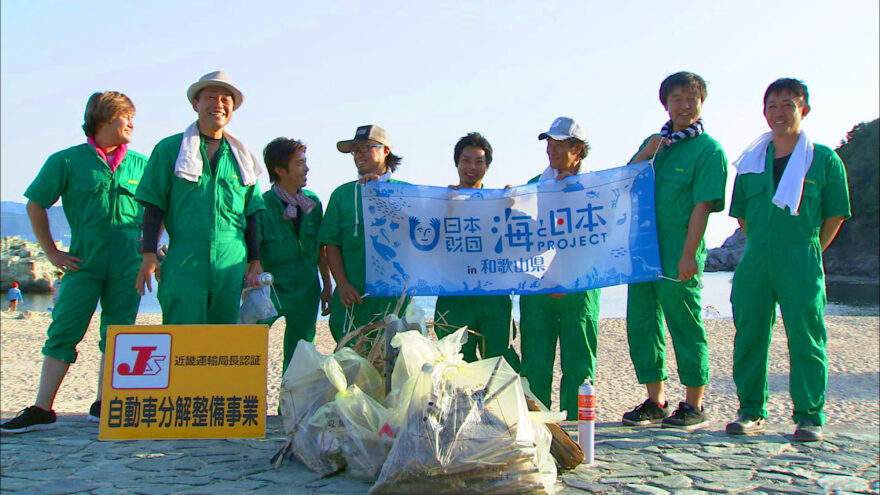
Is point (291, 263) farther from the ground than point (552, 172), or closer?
closer

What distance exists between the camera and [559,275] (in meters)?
5.52

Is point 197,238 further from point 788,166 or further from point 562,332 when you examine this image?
point 788,166

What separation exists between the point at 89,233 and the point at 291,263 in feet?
4.52

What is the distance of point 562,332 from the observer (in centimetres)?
541

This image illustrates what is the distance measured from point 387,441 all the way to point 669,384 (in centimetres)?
1008

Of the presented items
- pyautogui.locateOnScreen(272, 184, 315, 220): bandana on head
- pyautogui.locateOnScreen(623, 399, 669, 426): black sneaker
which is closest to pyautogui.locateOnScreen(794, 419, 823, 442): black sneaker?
pyautogui.locateOnScreen(623, 399, 669, 426): black sneaker

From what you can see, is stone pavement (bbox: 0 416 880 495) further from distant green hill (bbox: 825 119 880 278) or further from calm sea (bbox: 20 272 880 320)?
distant green hill (bbox: 825 119 880 278)

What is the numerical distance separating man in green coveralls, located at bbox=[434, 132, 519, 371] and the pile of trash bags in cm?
121

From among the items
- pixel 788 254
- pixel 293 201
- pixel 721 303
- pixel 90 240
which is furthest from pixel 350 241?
pixel 721 303

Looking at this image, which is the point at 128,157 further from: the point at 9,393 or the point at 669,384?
the point at 669,384

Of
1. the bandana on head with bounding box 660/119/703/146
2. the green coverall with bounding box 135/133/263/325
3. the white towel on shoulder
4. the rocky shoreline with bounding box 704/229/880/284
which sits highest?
the rocky shoreline with bounding box 704/229/880/284

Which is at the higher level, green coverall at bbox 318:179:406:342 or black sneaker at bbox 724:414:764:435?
green coverall at bbox 318:179:406:342

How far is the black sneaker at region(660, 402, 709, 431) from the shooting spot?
511cm

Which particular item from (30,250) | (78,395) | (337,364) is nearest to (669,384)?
(78,395)
